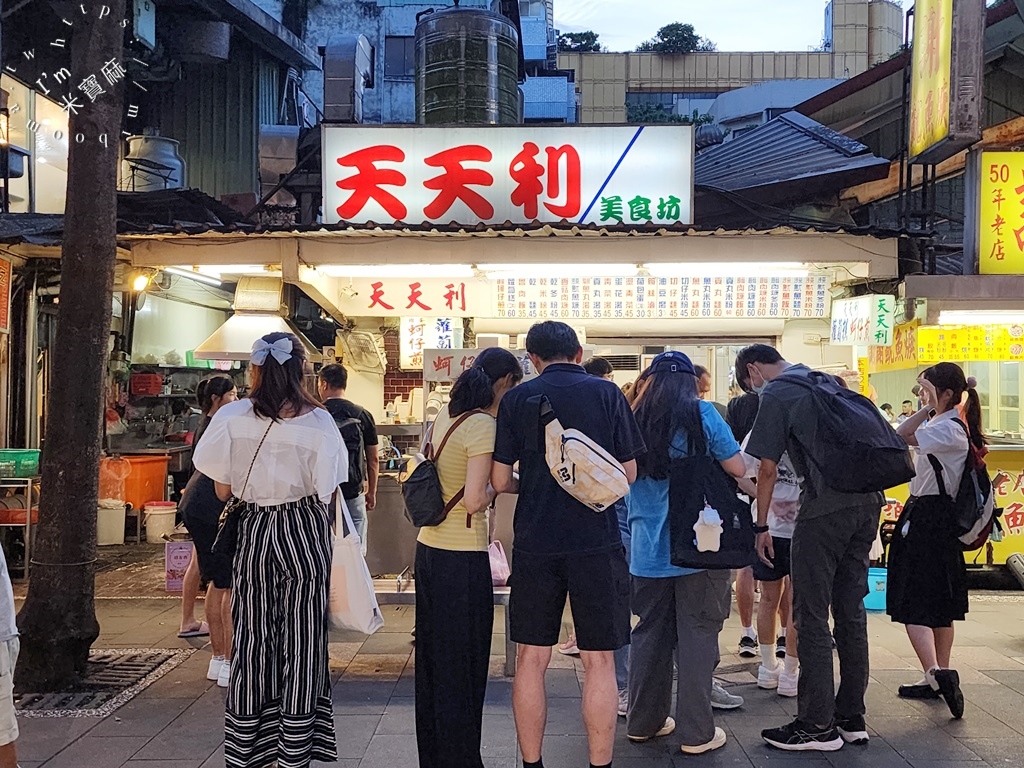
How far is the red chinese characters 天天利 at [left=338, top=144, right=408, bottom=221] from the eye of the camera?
325 inches

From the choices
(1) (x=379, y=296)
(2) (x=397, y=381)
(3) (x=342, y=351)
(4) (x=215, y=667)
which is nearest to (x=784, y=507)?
(4) (x=215, y=667)

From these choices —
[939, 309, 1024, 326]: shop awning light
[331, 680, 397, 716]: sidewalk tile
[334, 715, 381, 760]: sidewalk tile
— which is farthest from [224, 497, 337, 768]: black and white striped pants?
[939, 309, 1024, 326]: shop awning light

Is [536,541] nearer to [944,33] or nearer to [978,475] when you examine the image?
[978,475]

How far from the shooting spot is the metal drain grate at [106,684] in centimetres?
526

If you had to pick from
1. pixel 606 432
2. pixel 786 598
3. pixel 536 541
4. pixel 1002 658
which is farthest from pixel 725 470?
pixel 1002 658

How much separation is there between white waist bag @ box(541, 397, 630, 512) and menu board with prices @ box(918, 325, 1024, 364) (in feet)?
21.6

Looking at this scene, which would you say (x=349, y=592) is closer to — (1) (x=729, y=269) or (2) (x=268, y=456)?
(2) (x=268, y=456)

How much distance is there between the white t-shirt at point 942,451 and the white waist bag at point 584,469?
96.5 inches

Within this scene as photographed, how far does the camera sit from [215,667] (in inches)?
228

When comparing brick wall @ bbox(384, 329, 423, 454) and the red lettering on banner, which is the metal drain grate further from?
brick wall @ bbox(384, 329, 423, 454)

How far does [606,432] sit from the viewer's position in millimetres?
4031

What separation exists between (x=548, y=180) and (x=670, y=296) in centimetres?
168

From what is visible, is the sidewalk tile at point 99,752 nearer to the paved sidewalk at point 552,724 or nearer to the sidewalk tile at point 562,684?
the paved sidewalk at point 552,724

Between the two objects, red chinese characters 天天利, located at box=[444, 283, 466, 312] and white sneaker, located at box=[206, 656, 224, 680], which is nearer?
white sneaker, located at box=[206, 656, 224, 680]
